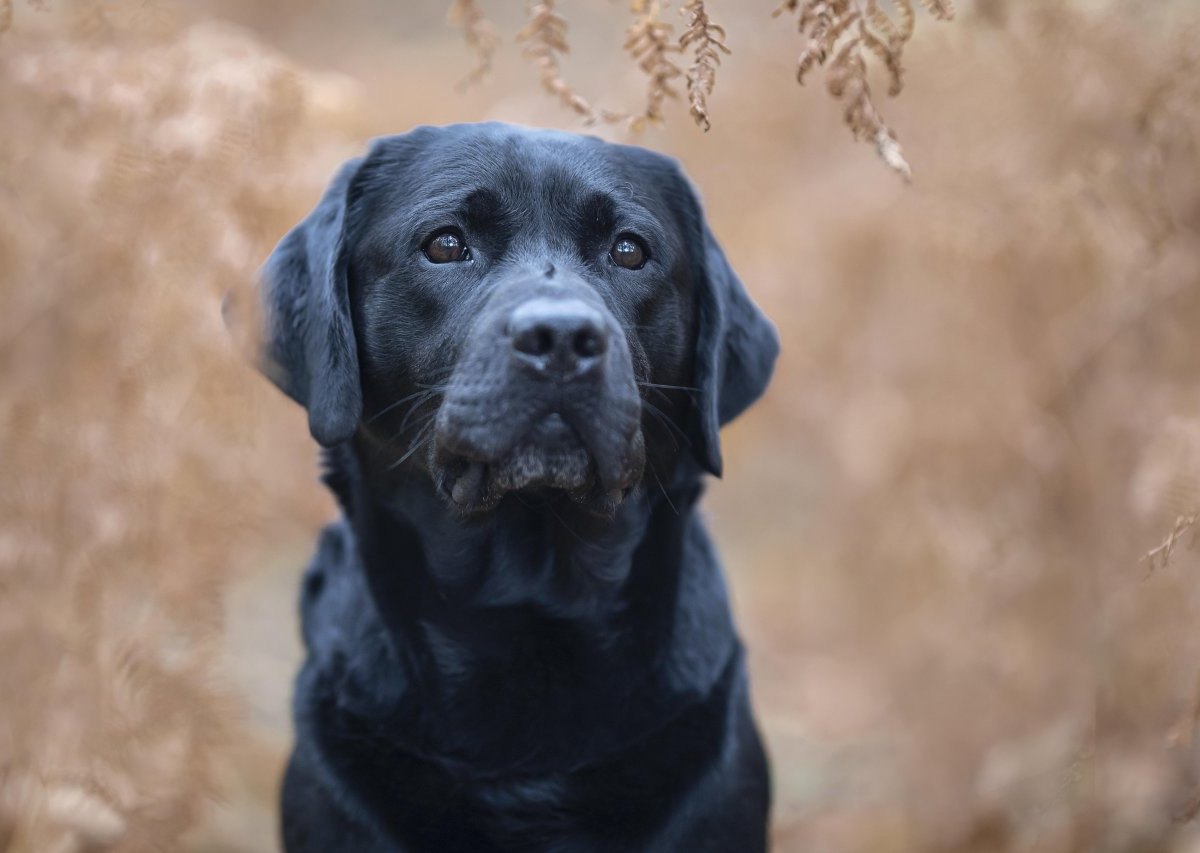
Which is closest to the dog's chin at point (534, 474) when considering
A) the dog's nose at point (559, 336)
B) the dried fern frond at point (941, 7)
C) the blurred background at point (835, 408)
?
the dog's nose at point (559, 336)

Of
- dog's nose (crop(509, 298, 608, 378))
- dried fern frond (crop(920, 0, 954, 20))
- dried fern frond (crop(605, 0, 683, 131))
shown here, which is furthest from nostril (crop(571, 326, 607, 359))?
dried fern frond (crop(920, 0, 954, 20))

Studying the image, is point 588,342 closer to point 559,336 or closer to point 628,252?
point 559,336

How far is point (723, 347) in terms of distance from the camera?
8.93 feet

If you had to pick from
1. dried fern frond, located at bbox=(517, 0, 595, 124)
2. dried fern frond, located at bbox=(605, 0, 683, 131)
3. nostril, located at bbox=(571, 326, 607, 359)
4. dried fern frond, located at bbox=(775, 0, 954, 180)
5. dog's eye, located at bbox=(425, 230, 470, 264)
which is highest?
dried fern frond, located at bbox=(775, 0, 954, 180)

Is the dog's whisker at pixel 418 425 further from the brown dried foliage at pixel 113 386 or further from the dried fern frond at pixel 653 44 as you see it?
the brown dried foliage at pixel 113 386

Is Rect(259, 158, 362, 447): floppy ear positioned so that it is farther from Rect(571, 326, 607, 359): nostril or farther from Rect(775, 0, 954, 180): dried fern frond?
Rect(775, 0, 954, 180): dried fern frond

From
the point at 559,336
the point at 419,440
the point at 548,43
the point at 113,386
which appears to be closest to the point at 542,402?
the point at 559,336

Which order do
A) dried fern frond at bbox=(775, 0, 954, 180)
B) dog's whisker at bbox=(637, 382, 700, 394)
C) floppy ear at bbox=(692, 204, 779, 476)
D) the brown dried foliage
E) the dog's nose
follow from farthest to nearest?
the brown dried foliage
floppy ear at bbox=(692, 204, 779, 476)
dog's whisker at bbox=(637, 382, 700, 394)
the dog's nose
dried fern frond at bbox=(775, 0, 954, 180)

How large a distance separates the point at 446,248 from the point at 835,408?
2.51 m

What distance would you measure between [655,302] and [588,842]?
107 centimetres

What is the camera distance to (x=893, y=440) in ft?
14.5

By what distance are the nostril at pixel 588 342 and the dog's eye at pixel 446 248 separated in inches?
17.8

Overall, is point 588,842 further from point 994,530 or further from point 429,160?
point 994,530

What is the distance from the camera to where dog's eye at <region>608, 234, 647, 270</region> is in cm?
254
